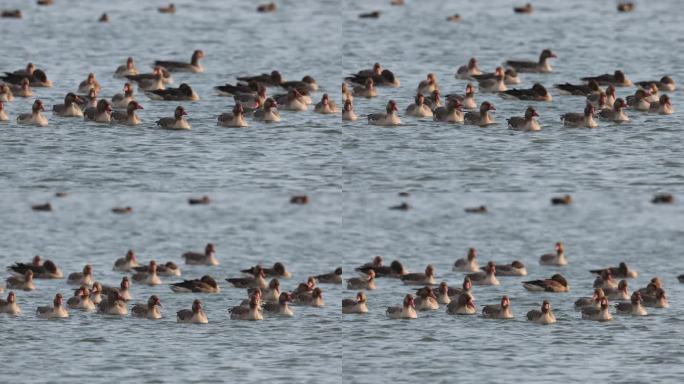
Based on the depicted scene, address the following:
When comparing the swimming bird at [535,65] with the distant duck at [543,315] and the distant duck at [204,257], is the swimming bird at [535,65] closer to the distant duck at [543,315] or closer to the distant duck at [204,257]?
the distant duck at [204,257]

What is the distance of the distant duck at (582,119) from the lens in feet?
136

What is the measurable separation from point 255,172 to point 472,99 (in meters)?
9.72

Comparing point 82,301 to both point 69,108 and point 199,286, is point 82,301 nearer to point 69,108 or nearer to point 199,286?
point 199,286

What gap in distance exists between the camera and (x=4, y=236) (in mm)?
52406

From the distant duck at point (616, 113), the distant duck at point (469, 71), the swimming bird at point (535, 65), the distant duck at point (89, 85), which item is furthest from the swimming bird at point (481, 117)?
the swimming bird at point (535, 65)

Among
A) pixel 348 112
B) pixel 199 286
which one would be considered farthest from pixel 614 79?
pixel 199 286

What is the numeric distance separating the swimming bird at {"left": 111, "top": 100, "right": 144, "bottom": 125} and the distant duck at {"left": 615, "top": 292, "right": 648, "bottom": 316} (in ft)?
38.2

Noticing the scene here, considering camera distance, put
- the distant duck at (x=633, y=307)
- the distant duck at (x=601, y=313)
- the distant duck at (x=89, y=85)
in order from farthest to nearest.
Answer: the distant duck at (x=89, y=85)
the distant duck at (x=633, y=307)
the distant duck at (x=601, y=313)

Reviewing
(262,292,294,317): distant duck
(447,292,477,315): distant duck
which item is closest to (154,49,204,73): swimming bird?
(262,292,294,317): distant duck

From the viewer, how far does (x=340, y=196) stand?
58719 mm

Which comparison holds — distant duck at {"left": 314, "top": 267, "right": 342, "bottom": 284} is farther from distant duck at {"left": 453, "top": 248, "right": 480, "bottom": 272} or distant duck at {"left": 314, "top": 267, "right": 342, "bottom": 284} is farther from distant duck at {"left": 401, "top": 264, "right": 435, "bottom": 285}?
distant duck at {"left": 453, "top": 248, "right": 480, "bottom": 272}

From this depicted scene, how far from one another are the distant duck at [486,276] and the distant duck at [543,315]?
5.50 metres

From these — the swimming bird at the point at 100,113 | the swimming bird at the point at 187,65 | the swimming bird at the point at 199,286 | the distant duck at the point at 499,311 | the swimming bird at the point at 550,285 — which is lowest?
the distant duck at the point at 499,311

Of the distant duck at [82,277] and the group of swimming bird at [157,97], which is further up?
the group of swimming bird at [157,97]
